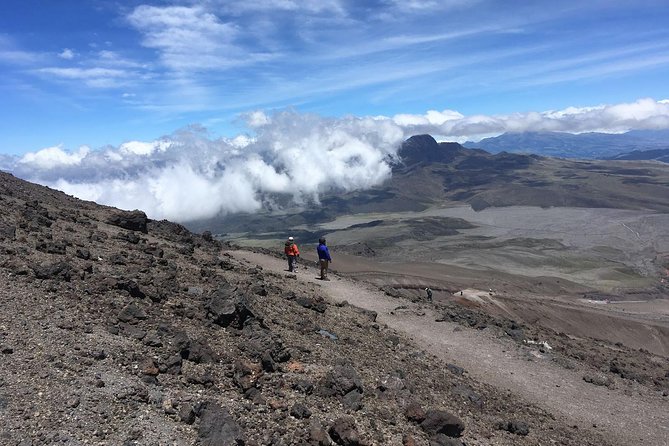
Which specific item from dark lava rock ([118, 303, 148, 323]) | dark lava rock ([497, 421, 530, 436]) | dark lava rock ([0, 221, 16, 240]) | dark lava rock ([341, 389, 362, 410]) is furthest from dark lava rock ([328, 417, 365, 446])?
dark lava rock ([0, 221, 16, 240])

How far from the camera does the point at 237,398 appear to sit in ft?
25.6

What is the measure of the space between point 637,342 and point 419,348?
3174 cm

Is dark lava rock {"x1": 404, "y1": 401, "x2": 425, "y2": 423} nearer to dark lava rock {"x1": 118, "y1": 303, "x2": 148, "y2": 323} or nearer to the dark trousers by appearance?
dark lava rock {"x1": 118, "y1": 303, "x2": 148, "y2": 323}

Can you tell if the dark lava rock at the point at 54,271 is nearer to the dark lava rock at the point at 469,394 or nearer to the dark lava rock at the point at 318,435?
the dark lava rock at the point at 318,435

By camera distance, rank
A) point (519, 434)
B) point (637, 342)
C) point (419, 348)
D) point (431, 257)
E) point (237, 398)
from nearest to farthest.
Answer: point (237, 398)
point (519, 434)
point (419, 348)
point (637, 342)
point (431, 257)

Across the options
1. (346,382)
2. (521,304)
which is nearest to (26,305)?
(346,382)

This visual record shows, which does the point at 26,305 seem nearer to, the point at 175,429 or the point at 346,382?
the point at 175,429

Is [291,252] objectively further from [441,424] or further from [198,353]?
[441,424]

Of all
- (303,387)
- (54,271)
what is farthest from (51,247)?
(303,387)

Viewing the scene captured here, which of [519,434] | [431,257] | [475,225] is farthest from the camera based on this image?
[475,225]

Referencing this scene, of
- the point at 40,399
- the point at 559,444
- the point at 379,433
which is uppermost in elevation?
the point at 40,399

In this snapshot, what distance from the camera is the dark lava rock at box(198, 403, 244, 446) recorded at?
21.8 ft

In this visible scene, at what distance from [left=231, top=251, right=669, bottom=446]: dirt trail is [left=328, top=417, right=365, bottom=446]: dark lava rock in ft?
21.3

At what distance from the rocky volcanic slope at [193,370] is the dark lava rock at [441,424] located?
0.02 metres
